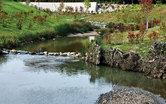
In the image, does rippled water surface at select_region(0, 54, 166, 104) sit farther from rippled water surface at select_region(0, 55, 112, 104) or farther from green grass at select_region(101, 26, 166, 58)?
green grass at select_region(101, 26, 166, 58)

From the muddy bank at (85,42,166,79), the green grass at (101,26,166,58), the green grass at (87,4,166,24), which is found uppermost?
the green grass at (87,4,166,24)

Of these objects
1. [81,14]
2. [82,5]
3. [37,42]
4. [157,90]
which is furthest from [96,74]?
[82,5]

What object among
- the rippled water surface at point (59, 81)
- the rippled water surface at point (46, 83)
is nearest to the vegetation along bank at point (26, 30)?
the rippled water surface at point (46, 83)

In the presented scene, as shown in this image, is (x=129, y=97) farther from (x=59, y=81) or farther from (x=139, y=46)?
(x=139, y=46)

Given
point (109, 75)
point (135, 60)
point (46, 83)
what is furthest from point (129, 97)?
point (135, 60)

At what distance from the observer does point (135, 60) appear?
28.4 meters

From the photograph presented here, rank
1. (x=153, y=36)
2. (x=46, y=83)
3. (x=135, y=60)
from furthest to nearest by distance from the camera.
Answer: (x=153, y=36), (x=135, y=60), (x=46, y=83)

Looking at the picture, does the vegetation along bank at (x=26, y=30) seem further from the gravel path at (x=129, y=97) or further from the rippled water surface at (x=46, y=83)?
the gravel path at (x=129, y=97)

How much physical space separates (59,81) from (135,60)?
8.82 meters

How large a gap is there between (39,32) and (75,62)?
67.2 feet

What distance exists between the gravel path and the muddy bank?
511cm

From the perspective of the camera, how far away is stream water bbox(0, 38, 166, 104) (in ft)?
69.0

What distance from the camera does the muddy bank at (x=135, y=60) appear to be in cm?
2630

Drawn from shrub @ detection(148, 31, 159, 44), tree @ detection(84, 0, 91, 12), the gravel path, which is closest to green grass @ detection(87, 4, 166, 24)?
tree @ detection(84, 0, 91, 12)
